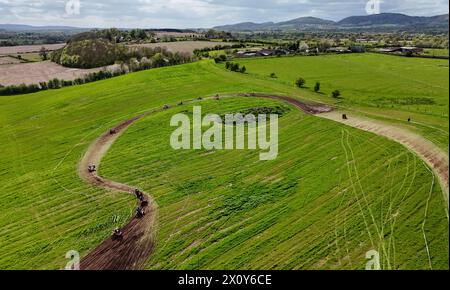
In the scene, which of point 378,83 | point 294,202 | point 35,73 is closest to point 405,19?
point 378,83

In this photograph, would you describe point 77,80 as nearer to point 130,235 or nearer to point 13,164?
point 13,164

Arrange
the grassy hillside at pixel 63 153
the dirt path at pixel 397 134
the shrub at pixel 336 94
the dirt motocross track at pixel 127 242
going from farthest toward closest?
the shrub at pixel 336 94 < the dirt path at pixel 397 134 < the grassy hillside at pixel 63 153 < the dirt motocross track at pixel 127 242

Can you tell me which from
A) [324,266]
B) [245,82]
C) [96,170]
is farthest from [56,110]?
[324,266]

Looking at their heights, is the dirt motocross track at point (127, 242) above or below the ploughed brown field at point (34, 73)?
below

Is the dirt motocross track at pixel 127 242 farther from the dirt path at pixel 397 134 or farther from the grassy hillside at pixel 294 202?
the grassy hillside at pixel 294 202

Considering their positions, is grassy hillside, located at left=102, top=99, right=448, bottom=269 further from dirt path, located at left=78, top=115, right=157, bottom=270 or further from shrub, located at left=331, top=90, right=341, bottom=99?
shrub, located at left=331, top=90, right=341, bottom=99

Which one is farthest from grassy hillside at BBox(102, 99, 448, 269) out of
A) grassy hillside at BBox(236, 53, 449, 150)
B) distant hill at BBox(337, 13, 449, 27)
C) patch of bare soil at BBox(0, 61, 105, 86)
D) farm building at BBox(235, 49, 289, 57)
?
farm building at BBox(235, 49, 289, 57)


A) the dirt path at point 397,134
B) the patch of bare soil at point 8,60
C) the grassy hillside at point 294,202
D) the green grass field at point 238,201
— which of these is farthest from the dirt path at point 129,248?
the patch of bare soil at point 8,60
